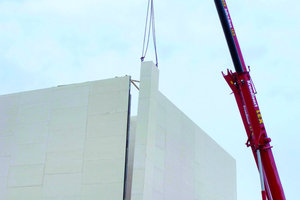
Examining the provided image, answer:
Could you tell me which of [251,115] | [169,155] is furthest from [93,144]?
[251,115]

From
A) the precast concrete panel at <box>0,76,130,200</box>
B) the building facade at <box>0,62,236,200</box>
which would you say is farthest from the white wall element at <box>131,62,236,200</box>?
the precast concrete panel at <box>0,76,130,200</box>

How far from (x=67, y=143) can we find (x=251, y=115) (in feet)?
17.2

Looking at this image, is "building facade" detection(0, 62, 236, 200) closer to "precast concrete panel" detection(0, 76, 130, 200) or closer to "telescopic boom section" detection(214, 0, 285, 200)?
"precast concrete panel" detection(0, 76, 130, 200)

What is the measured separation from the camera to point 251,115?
40.5 feet

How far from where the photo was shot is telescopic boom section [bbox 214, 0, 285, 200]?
11859mm

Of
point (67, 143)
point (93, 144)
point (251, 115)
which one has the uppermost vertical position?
point (251, 115)

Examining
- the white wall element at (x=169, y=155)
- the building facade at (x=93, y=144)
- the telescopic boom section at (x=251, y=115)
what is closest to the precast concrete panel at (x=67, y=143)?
the building facade at (x=93, y=144)

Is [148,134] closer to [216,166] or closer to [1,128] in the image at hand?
[1,128]

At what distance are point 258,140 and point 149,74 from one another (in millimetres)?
3414

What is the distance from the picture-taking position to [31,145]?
45.6ft

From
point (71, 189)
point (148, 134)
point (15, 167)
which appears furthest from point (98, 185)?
point (15, 167)

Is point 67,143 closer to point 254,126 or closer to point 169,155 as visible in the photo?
point 169,155

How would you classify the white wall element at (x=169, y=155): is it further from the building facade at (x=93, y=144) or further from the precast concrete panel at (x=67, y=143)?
the precast concrete panel at (x=67, y=143)

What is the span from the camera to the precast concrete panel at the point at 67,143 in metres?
12.8
